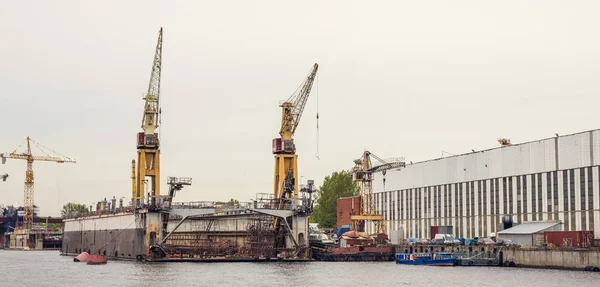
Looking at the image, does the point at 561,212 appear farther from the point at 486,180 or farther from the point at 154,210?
the point at 154,210

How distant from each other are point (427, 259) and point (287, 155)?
22.8 meters

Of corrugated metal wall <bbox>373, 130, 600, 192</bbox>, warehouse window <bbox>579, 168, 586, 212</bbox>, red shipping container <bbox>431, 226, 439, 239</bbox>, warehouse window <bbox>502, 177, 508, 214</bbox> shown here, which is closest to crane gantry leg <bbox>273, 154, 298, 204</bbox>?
corrugated metal wall <bbox>373, 130, 600, 192</bbox>

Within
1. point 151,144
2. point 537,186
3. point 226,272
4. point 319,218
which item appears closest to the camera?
point 226,272

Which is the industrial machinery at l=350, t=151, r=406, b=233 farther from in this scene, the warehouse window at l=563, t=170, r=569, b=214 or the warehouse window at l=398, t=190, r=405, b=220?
the warehouse window at l=563, t=170, r=569, b=214

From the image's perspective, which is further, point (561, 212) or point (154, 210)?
point (154, 210)

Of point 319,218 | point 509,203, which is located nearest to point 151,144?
point 509,203

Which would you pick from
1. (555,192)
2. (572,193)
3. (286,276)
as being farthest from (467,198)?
(286,276)

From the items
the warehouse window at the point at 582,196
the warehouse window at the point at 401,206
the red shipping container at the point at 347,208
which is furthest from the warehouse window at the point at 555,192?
the red shipping container at the point at 347,208

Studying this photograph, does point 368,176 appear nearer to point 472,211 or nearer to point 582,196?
point 472,211

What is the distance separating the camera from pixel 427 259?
112m

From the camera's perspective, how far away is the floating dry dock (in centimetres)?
11244

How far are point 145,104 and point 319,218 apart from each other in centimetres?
7519

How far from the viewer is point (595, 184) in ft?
333

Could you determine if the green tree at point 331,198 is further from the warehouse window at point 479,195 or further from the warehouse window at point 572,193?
the warehouse window at point 572,193
